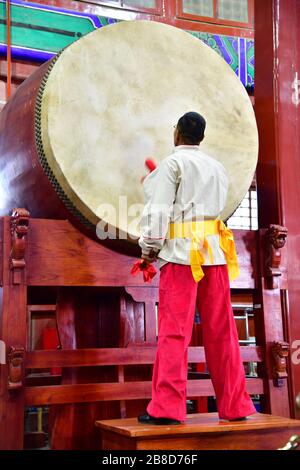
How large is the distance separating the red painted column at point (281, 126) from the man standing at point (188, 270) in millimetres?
791

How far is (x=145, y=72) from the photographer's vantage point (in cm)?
289

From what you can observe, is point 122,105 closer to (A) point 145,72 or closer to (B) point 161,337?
(A) point 145,72

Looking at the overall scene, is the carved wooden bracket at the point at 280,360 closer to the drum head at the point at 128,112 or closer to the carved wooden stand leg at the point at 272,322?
the carved wooden stand leg at the point at 272,322

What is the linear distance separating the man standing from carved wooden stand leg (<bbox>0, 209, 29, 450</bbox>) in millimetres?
480

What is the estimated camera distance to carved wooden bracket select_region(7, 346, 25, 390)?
2398mm

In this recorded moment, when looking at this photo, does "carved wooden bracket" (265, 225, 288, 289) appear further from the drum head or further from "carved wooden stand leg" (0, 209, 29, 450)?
"carved wooden stand leg" (0, 209, 29, 450)

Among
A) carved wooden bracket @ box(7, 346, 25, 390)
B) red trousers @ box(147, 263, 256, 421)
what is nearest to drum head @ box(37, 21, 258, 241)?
red trousers @ box(147, 263, 256, 421)

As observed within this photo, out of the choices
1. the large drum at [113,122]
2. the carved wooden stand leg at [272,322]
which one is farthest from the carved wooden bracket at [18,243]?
the carved wooden stand leg at [272,322]

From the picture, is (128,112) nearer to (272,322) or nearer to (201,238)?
(201,238)

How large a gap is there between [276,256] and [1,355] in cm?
128

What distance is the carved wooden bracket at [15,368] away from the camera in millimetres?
2398
